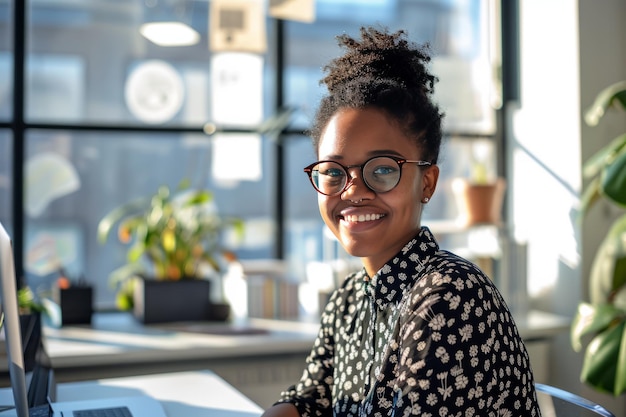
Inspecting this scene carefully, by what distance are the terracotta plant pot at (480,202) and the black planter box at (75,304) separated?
1593 millimetres

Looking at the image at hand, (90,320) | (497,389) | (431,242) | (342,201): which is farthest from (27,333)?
(90,320)

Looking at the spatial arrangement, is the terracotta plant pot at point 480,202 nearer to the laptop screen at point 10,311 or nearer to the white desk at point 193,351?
the white desk at point 193,351

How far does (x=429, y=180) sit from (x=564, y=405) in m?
0.45

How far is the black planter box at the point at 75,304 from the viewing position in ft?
9.41

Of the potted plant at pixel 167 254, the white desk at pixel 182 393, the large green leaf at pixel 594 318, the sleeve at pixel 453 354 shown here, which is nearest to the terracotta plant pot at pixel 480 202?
the large green leaf at pixel 594 318

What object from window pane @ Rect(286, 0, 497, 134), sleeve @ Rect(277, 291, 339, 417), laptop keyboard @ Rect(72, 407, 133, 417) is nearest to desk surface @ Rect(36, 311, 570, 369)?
laptop keyboard @ Rect(72, 407, 133, 417)

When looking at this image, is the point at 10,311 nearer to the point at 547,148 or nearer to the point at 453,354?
the point at 453,354

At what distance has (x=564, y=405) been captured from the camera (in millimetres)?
1303

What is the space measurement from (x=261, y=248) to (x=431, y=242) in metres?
2.12

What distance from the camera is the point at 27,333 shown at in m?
1.68

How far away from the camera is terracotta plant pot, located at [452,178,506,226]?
10.8ft

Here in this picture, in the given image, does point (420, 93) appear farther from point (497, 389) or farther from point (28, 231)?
point (28, 231)

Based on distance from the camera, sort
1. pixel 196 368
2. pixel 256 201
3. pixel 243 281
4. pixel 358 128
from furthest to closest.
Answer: pixel 256 201
pixel 243 281
pixel 196 368
pixel 358 128

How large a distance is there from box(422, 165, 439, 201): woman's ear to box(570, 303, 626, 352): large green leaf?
5.19 feet
